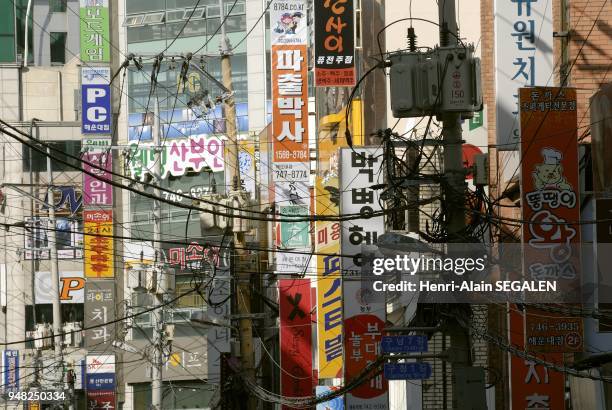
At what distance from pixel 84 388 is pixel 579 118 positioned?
28.8 m

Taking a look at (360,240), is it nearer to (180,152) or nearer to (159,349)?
(159,349)

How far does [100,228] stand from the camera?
45.9 m

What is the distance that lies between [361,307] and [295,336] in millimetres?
7275

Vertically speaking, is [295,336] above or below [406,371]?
below

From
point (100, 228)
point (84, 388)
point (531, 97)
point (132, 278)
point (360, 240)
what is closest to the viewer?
point (531, 97)

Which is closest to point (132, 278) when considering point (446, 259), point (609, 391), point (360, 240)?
point (360, 240)

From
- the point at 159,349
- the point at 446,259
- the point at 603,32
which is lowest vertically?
the point at 159,349

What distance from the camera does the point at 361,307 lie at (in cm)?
2708

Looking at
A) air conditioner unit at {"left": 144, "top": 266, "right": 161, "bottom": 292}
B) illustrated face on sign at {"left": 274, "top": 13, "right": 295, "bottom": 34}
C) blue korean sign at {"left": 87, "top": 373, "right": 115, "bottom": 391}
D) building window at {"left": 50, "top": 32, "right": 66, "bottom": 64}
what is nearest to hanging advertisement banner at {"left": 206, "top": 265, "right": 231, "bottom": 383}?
air conditioner unit at {"left": 144, "top": 266, "right": 161, "bottom": 292}

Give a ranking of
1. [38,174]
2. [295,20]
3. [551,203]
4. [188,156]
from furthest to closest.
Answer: [38,174] → [188,156] → [295,20] → [551,203]

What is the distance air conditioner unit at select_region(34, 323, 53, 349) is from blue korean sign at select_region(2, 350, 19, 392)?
92 centimetres

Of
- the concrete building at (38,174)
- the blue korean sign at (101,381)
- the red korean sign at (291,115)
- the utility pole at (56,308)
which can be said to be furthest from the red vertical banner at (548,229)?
the blue korean sign at (101,381)

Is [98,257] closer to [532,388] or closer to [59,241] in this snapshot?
[59,241]

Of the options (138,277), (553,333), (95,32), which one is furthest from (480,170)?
(95,32)
